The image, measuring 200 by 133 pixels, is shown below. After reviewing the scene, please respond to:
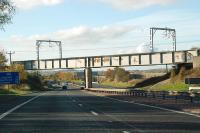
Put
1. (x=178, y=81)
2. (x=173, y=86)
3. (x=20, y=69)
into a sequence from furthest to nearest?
1. (x=20, y=69)
2. (x=178, y=81)
3. (x=173, y=86)

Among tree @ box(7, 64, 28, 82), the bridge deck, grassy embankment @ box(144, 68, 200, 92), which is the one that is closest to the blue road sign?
grassy embankment @ box(144, 68, 200, 92)

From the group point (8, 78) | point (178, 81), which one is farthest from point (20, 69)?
point (178, 81)

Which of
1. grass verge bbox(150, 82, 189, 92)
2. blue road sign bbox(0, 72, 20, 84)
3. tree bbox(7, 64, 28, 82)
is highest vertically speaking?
tree bbox(7, 64, 28, 82)

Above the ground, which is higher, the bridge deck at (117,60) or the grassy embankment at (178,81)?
the bridge deck at (117,60)

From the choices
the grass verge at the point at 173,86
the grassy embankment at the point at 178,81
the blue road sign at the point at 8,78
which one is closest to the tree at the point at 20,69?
the blue road sign at the point at 8,78

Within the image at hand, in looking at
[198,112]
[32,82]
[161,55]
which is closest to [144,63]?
[161,55]

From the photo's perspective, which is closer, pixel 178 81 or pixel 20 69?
pixel 178 81

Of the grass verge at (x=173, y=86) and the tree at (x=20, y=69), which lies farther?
the tree at (x=20, y=69)

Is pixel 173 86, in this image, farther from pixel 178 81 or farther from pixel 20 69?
pixel 20 69

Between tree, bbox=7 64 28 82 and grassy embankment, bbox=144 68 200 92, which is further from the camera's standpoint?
tree, bbox=7 64 28 82

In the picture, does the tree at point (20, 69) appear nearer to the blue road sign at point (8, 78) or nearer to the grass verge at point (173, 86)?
the blue road sign at point (8, 78)

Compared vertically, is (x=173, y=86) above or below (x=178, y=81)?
below

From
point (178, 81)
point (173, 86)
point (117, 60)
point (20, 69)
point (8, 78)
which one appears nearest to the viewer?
point (8, 78)

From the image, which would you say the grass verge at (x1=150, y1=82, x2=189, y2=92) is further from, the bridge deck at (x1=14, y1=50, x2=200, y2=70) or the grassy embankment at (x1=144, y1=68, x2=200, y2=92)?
the bridge deck at (x1=14, y1=50, x2=200, y2=70)
